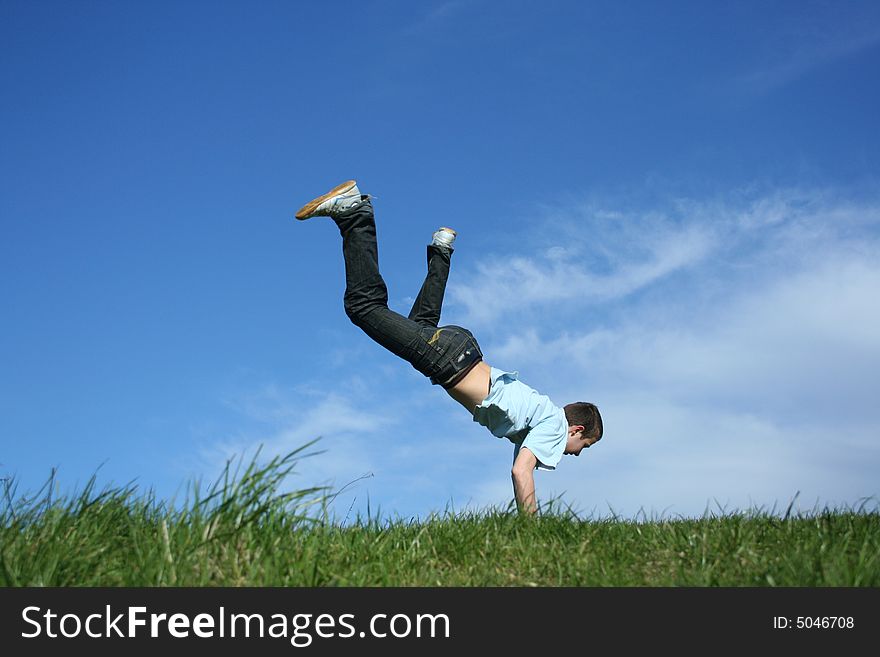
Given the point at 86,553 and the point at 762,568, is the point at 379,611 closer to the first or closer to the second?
the point at 86,553

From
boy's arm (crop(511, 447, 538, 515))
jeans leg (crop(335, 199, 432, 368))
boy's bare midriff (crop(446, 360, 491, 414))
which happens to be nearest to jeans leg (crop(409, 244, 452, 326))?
jeans leg (crop(335, 199, 432, 368))

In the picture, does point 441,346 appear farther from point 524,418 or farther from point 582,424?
point 582,424

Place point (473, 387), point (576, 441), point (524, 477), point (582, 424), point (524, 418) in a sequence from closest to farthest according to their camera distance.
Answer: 1. point (524, 477)
2. point (473, 387)
3. point (524, 418)
4. point (576, 441)
5. point (582, 424)

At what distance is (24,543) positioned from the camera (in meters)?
3.83

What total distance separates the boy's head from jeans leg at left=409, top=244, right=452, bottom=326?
181 centimetres

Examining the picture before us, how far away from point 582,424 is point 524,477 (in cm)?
148

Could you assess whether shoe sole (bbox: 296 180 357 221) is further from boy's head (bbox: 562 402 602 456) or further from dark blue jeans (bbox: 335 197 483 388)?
boy's head (bbox: 562 402 602 456)

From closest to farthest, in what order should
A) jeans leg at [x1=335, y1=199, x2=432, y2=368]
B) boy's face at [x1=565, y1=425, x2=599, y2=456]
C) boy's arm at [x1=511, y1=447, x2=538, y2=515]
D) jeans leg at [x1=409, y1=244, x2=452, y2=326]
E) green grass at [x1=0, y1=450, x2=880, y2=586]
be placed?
green grass at [x1=0, y1=450, x2=880, y2=586] < boy's arm at [x1=511, y1=447, x2=538, y2=515] < jeans leg at [x1=335, y1=199, x2=432, y2=368] < jeans leg at [x1=409, y1=244, x2=452, y2=326] < boy's face at [x1=565, y1=425, x2=599, y2=456]

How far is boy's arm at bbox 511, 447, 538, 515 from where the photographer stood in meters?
6.45

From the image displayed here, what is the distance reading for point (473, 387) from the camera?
7027 mm

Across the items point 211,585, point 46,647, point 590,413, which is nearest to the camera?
point 46,647

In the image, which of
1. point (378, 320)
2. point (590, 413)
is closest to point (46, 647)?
point (378, 320)

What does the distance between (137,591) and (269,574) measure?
61 centimetres

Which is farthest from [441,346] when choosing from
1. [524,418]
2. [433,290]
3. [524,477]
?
[524,477]
